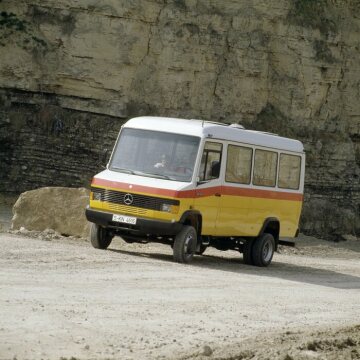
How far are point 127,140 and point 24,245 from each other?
298 cm

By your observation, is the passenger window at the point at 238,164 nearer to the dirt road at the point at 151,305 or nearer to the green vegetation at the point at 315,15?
the dirt road at the point at 151,305

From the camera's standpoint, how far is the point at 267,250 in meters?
22.6

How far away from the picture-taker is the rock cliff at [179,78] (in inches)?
1367

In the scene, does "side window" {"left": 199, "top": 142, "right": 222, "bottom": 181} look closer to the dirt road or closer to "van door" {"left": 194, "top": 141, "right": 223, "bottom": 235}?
"van door" {"left": 194, "top": 141, "right": 223, "bottom": 235}

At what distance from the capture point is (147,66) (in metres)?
36.2

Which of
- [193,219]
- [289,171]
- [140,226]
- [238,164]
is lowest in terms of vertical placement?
[140,226]

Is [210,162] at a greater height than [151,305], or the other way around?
[210,162]

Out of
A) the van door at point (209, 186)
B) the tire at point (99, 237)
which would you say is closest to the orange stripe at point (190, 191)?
the van door at point (209, 186)

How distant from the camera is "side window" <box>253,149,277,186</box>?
21.7 meters

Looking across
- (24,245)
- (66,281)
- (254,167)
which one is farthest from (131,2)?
(66,281)

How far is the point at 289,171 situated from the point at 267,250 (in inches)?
69.8

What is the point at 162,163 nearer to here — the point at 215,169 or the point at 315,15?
the point at 215,169

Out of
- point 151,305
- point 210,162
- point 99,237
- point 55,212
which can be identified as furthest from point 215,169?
point 151,305

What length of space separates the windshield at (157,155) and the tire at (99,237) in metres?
1.20
